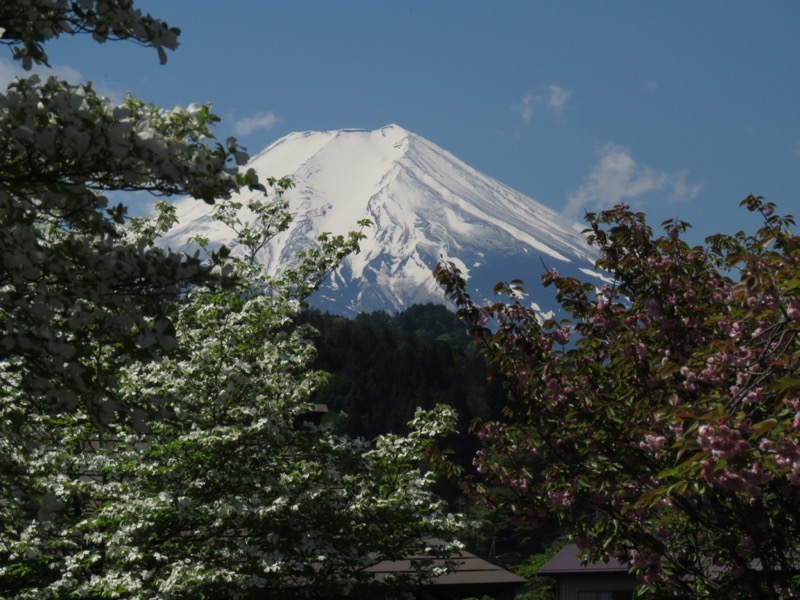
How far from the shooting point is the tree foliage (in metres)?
8.34

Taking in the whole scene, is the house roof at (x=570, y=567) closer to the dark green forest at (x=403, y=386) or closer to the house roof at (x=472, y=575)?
the house roof at (x=472, y=575)

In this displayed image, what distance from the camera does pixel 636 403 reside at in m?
9.31

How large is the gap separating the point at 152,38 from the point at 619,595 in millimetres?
26799

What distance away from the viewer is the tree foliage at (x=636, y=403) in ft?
27.4

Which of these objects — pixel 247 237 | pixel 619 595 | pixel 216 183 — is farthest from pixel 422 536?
pixel 619 595

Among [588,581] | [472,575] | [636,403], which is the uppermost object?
[588,581]

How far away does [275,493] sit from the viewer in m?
11.1

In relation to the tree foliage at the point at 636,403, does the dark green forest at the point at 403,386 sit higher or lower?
higher

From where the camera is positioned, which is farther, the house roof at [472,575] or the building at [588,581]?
the building at [588,581]

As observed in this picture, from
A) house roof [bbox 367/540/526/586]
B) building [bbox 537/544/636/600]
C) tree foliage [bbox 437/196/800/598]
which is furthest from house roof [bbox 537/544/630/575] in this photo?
tree foliage [bbox 437/196/800/598]

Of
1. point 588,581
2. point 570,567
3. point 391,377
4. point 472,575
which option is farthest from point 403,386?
point 472,575

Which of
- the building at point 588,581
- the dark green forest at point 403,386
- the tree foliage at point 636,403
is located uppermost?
the dark green forest at point 403,386

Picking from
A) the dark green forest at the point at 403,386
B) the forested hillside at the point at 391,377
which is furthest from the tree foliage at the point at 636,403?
the forested hillside at the point at 391,377

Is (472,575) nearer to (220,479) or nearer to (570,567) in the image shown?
(220,479)
